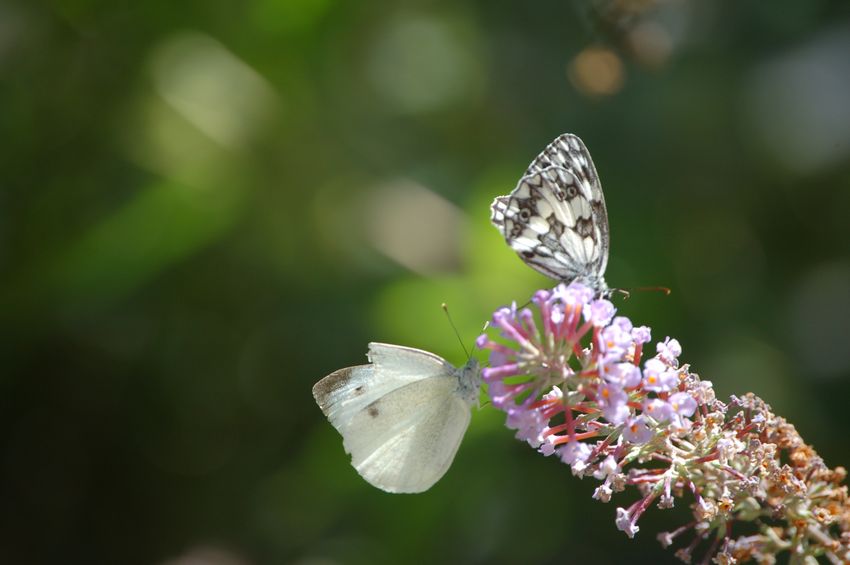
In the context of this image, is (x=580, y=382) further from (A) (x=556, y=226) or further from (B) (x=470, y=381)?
(A) (x=556, y=226)

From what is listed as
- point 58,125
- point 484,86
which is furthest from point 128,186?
point 484,86

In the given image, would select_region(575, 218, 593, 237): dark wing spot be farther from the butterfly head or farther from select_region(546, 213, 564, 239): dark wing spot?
the butterfly head

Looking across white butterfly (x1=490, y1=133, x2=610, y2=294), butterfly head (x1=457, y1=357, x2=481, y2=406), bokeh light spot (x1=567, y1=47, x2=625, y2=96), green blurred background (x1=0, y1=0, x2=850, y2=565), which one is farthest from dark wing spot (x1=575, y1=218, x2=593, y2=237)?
bokeh light spot (x1=567, y1=47, x2=625, y2=96)

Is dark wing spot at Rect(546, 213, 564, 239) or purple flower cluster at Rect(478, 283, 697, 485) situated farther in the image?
dark wing spot at Rect(546, 213, 564, 239)

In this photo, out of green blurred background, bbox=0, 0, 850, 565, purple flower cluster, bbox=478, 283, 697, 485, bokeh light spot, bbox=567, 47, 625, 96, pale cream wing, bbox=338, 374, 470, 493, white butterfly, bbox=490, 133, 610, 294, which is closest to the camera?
purple flower cluster, bbox=478, 283, 697, 485

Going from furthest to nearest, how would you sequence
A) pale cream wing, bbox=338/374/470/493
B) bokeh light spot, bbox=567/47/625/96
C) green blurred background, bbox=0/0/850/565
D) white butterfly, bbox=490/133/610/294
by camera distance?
green blurred background, bbox=0/0/850/565 < bokeh light spot, bbox=567/47/625/96 < pale cream wing, bbox=338/374/470/493 < white butterfly, bbox=490/133/610/294
